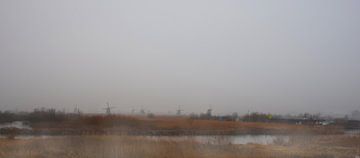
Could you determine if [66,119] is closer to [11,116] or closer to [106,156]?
[11,116]

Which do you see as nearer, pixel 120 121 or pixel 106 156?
pixel 106 156

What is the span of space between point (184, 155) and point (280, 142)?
519 inches

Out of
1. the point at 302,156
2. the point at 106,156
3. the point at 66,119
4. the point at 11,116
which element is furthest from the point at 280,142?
the point at 11,116

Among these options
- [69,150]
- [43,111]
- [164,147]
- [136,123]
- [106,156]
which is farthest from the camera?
[43,111]

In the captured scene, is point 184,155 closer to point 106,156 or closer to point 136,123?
point 106,156

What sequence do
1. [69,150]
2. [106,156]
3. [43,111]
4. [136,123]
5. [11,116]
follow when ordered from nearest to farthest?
[106,156], [69,150], [136,123], [11,116], [43,111]

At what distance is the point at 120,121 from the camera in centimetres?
4975

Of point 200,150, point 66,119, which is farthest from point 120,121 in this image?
point 200,150

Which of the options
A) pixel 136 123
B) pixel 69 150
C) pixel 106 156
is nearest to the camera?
pixel 106 156

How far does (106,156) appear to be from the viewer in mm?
16047

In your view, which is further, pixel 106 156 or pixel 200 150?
pixel 200 150

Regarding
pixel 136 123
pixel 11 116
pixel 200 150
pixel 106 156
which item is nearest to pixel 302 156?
pixel 200 150

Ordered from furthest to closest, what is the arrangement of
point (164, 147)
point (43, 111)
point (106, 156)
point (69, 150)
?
1. point (43, 111)
2. point (164, 147)
3. point (69, 150)
4. point (106, 156)

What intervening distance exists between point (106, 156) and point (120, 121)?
34087 millimetres
